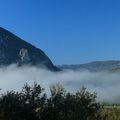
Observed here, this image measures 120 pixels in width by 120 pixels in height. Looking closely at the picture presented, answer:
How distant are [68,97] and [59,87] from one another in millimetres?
1902

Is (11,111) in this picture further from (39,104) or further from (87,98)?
(87,98)

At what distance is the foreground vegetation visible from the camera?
65625 mm

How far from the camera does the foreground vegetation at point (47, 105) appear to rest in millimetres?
65625

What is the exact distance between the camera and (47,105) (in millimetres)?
67438

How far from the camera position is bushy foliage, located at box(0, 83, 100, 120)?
6562 centimetres

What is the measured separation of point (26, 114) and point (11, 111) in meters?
2.05

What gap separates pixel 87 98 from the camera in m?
68.4

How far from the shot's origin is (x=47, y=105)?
67.4m

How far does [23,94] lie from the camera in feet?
223

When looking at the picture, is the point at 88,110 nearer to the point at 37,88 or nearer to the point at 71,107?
the point at 71,107

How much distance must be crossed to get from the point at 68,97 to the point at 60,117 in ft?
10.5

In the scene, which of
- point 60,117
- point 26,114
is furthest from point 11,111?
point 60,117

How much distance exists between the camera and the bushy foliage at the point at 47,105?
65.6 m

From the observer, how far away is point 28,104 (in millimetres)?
67062
